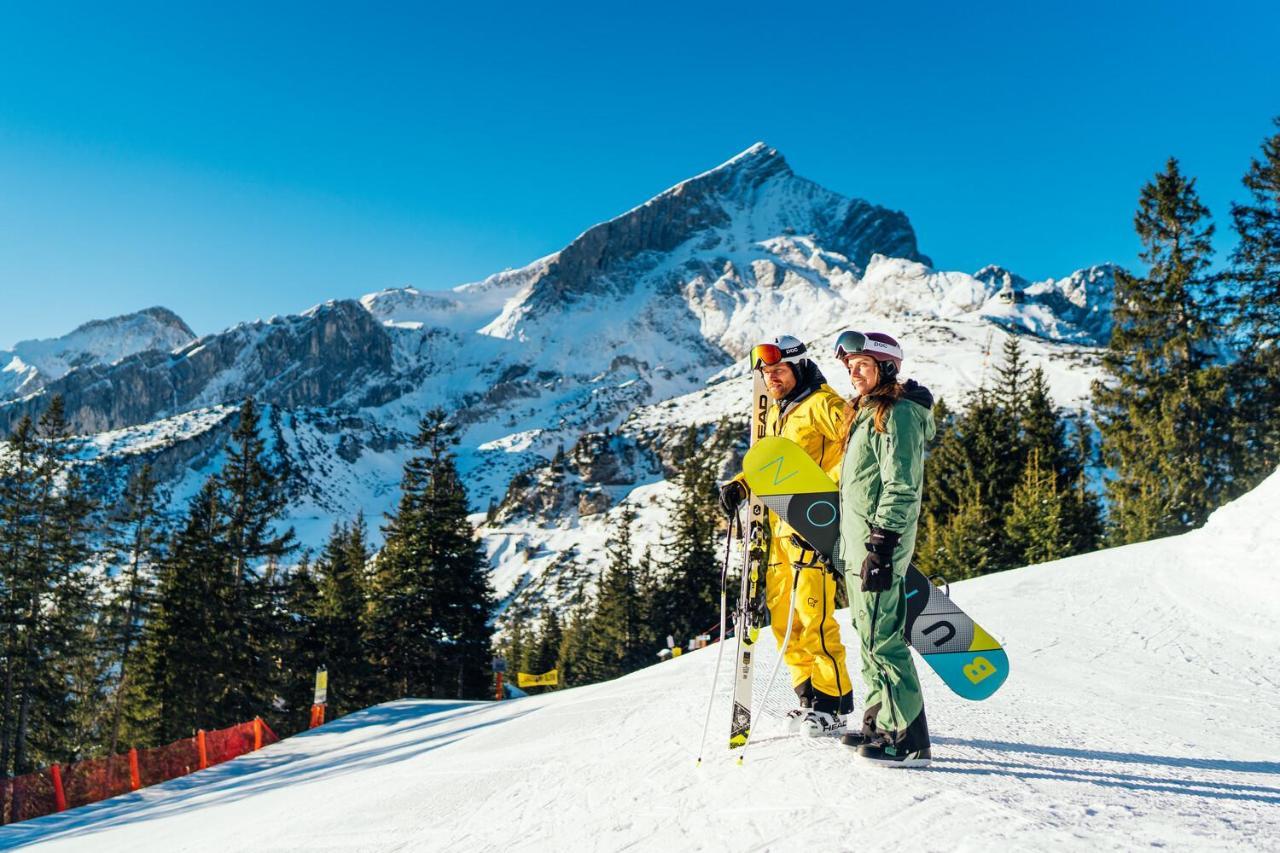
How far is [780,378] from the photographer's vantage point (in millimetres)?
4531

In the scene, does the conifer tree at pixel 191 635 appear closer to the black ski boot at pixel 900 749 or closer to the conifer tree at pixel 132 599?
the conifer tree at pixel 132 599

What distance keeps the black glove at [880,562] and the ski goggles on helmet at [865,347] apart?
3.07ft

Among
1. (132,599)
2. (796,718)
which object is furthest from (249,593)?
(796,718)

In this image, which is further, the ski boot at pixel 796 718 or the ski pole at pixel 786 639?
the ski boot at pixel 796 718

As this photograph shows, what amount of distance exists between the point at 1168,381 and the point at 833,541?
2538cm

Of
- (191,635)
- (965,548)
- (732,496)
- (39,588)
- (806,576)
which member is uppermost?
(732,496)

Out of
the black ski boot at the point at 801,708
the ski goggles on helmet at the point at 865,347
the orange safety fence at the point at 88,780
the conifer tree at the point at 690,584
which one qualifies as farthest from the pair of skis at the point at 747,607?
the conifer tree at the point at 690,584

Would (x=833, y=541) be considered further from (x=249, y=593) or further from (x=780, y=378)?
(x=249, y=593)

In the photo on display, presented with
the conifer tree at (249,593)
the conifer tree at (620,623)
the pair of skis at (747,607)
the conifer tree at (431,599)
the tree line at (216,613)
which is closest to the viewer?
the pair of skis at (747,607)

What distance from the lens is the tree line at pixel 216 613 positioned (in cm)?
2275

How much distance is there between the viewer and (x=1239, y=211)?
22.1 m

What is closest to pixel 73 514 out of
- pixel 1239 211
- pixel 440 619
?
pixel 440 619

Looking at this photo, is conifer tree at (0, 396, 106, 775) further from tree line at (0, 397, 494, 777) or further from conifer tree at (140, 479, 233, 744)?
conifer tree at (140, 479, 233, 744)

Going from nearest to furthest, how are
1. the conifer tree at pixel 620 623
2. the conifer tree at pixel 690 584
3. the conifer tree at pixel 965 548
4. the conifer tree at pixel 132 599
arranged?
the conifer tree at pixel 965 548 → the conifer tree at pixel 132 599 → the conifer tree at pixel 690 584 → the conifer tree at pixel 620 623
